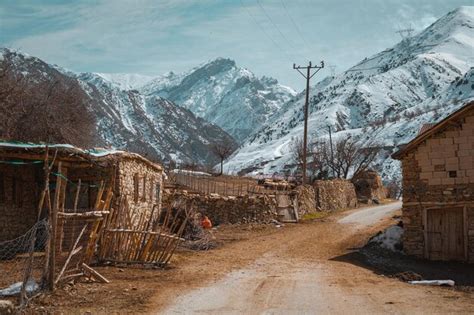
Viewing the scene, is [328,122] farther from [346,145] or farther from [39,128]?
[39,128]

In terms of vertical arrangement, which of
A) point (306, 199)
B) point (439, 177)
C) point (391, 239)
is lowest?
point (391, 239)

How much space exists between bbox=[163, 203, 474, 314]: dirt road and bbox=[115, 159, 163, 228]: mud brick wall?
13.1 feet

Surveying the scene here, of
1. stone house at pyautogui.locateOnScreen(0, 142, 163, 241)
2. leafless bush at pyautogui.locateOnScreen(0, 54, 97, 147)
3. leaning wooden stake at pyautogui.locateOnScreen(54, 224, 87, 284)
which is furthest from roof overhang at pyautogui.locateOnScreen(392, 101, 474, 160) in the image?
leafless bush at pyautogui.locateOnScreen(0, 54, 97, 147)

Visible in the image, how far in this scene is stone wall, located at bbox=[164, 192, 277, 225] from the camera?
27.0 m

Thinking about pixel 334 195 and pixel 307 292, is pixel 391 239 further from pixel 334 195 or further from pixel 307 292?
pixel 334 195

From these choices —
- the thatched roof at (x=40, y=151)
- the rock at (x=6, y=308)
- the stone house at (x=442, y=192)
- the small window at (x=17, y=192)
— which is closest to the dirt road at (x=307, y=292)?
the rock at (x=6, y=308)

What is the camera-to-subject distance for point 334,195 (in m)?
39.1

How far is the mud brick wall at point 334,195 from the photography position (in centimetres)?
3622

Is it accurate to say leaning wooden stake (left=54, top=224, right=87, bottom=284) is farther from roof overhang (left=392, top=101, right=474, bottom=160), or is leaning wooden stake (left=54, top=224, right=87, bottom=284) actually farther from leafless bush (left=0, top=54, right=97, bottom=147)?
leafless bush (left=0, top=54, right=97, bottom=147)

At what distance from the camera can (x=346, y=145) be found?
5719 centimetres

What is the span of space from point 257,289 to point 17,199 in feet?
30.7

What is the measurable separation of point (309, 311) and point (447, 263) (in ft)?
28.0

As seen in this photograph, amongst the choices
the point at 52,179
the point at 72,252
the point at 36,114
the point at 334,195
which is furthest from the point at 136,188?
the point at 334,195

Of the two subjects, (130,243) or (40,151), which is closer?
(130,243)
